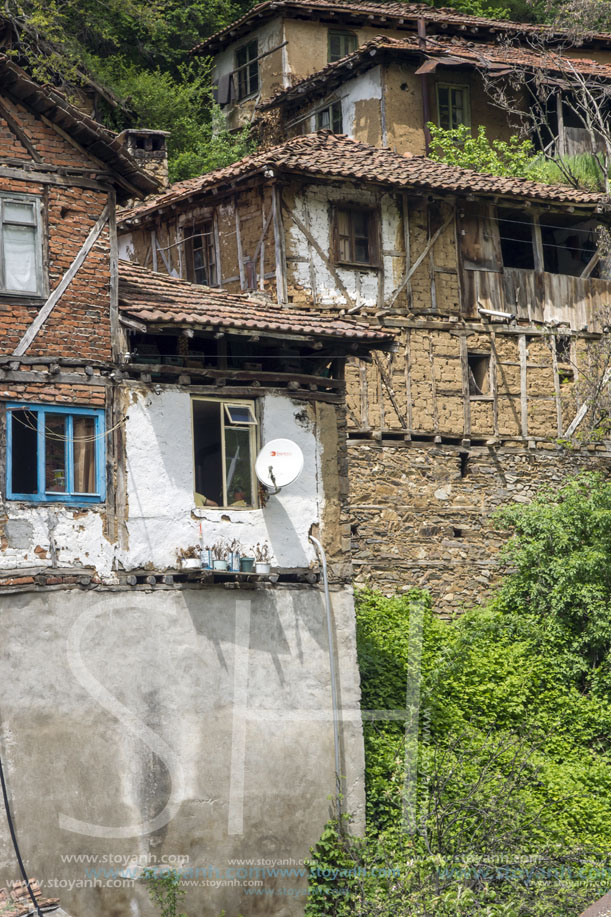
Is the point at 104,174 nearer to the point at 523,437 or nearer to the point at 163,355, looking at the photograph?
the point at 163,355

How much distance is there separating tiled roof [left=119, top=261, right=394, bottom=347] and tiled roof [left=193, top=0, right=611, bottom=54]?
18.0m

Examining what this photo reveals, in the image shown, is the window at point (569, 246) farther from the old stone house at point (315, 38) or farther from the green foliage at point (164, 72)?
the green foliage at point (164, 72)

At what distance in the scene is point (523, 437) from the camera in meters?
27.7

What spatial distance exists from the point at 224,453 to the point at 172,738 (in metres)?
3.69

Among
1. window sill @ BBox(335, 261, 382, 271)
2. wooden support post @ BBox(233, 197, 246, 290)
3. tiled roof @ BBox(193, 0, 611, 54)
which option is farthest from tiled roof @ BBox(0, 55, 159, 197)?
tiled roof @ BBox(193, 0, 611, 54)

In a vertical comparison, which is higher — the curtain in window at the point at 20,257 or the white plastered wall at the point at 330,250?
the white plastered wall at the point at 330,250

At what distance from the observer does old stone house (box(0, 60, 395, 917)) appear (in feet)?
55.6

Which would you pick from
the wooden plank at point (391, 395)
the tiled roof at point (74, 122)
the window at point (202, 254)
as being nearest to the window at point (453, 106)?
the window at point (202, 254)

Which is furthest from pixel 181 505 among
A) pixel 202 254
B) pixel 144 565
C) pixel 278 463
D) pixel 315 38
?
pixel 315 38

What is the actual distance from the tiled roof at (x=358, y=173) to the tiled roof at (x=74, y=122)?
7460 mm

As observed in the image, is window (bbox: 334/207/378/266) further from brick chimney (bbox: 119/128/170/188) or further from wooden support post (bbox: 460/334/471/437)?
brick chimney (bbox: 119/128/170/188)

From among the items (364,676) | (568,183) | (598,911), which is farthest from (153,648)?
(568,183)

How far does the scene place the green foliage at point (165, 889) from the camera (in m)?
16.9

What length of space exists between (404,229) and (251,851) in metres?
13.3
